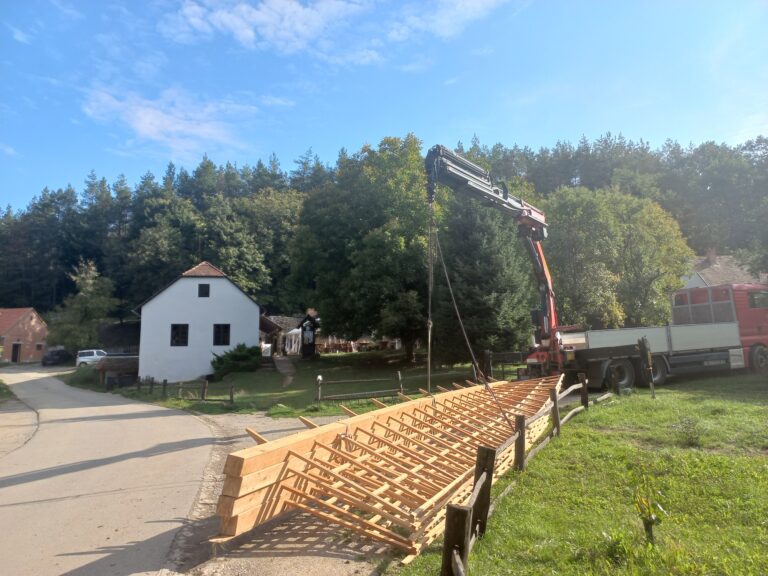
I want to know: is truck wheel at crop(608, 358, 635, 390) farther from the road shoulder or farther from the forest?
the road shoulder

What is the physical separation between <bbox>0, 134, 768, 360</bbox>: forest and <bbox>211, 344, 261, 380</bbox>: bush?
4.87m

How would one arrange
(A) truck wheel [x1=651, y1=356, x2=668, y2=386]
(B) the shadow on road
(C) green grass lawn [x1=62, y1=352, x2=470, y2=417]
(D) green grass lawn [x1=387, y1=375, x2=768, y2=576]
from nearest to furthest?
(D) green grass lawn [x1=387, y1=375, x2=768, y2=576], (B) the shadow on road, (A) truck wheel [x1=651, y1=356, x2=668, y2=386], (C) green grass lawn [x1=62, y1=352, x2=470, y2=417]

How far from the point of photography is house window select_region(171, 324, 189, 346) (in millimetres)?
31953

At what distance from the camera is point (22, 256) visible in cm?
8019

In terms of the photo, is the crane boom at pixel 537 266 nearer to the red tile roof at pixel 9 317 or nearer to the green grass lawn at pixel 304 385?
the green grass lawn at pixel 304 385

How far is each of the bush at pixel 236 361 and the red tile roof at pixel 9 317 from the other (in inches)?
1734

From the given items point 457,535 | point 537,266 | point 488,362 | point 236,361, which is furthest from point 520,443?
point 236,361

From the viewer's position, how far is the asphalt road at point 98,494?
508cm

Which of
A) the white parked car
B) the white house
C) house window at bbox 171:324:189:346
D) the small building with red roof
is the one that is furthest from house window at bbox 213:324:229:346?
the small building with red roof

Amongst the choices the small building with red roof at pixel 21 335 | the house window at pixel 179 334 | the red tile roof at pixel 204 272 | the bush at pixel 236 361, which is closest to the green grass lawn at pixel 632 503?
the bush at pixel 236 361

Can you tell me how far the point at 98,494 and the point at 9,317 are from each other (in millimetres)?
67786

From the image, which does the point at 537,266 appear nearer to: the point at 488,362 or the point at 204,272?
the point at 488,362

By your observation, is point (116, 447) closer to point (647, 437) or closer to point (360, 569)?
point (360, 569)

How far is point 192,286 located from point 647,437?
29.6 meters
